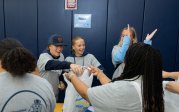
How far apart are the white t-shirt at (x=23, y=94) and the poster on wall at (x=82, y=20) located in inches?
86.5

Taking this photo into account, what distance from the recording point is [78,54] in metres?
2.88

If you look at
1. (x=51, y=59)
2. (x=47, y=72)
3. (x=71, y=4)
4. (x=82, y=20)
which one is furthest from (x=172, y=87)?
(x=71, y=4)

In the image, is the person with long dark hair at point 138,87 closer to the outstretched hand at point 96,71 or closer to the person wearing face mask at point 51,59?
the outstretched hand at point 96,71

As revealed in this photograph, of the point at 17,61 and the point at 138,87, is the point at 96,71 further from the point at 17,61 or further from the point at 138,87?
the point at 17,61

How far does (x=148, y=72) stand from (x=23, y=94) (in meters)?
0.68

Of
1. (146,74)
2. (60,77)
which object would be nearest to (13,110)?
(146,74)

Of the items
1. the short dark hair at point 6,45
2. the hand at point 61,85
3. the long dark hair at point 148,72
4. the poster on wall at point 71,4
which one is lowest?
the hand at point 61,85

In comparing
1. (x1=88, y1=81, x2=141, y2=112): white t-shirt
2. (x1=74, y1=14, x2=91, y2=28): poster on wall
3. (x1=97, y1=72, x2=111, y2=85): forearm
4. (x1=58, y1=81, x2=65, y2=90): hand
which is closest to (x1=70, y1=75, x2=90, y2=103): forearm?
(x1=88, y1=81, x2=141, y2=112): white t-shirt

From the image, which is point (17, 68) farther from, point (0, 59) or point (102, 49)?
point (102, 49)

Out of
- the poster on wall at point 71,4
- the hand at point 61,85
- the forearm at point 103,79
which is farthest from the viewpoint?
the poster on wall at point 71,4

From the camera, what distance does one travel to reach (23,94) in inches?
46.6

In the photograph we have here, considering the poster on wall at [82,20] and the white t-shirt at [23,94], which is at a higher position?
the poster on wall at [82,20]

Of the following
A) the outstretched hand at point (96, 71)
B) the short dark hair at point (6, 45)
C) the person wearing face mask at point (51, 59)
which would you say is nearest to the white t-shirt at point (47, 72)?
the person wearing face mask at point (51, 59)

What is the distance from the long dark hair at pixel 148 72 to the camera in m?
1.17
